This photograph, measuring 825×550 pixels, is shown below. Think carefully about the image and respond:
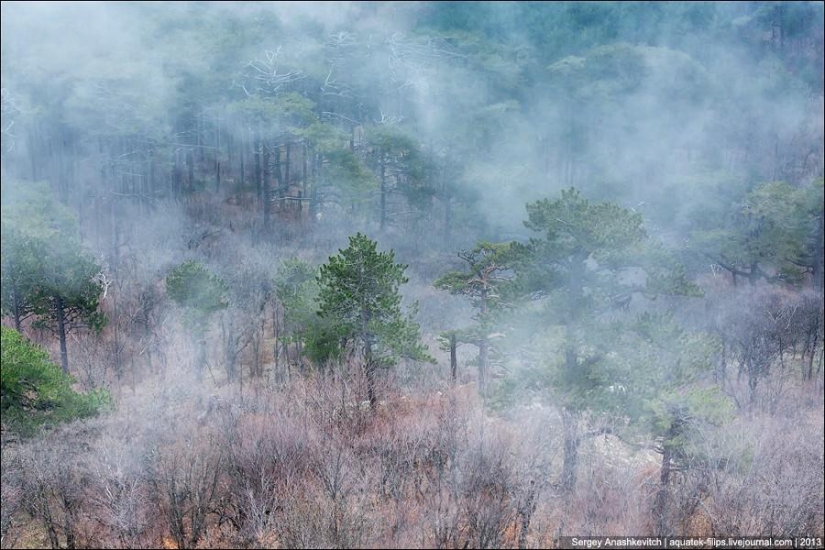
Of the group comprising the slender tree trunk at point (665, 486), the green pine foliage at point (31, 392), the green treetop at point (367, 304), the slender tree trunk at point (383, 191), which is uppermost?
the slender tree trunk at point (383, 191)

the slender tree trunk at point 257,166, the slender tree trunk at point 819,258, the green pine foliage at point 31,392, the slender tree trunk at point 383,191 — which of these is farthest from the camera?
the slender tree trunk at point 257,166

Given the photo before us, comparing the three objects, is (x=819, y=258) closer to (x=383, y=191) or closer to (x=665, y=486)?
(x=383, y=191)

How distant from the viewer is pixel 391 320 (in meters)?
14.8

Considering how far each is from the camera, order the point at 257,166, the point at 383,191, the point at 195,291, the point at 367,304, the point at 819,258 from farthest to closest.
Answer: the point at 257,166
the point at 383,191
the point at 819,258
the point at 195,291
the point at 367,304

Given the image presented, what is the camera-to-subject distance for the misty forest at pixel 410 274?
1091 centimetres

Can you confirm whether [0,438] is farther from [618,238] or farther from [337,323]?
[618,238]

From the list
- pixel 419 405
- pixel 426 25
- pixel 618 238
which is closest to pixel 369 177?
pixel 426 25

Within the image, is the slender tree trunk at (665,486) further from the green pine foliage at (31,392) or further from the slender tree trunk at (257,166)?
the slender tree trunk at (257,166)

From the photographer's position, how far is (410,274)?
26781 millimetres

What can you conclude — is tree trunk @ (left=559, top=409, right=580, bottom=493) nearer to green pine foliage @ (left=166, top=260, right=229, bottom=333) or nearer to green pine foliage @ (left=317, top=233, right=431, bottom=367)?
green pine foliage @ (left=317, top=233, right=431, bottom=367)

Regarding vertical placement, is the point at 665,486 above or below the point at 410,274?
below

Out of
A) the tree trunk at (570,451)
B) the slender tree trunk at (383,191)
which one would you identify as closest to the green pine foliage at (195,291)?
the tree trunk at (570,451)

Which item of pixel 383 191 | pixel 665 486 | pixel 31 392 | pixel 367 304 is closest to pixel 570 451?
pixel 665 486

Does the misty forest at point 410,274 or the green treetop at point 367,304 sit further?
the green treetop at point 367,304
